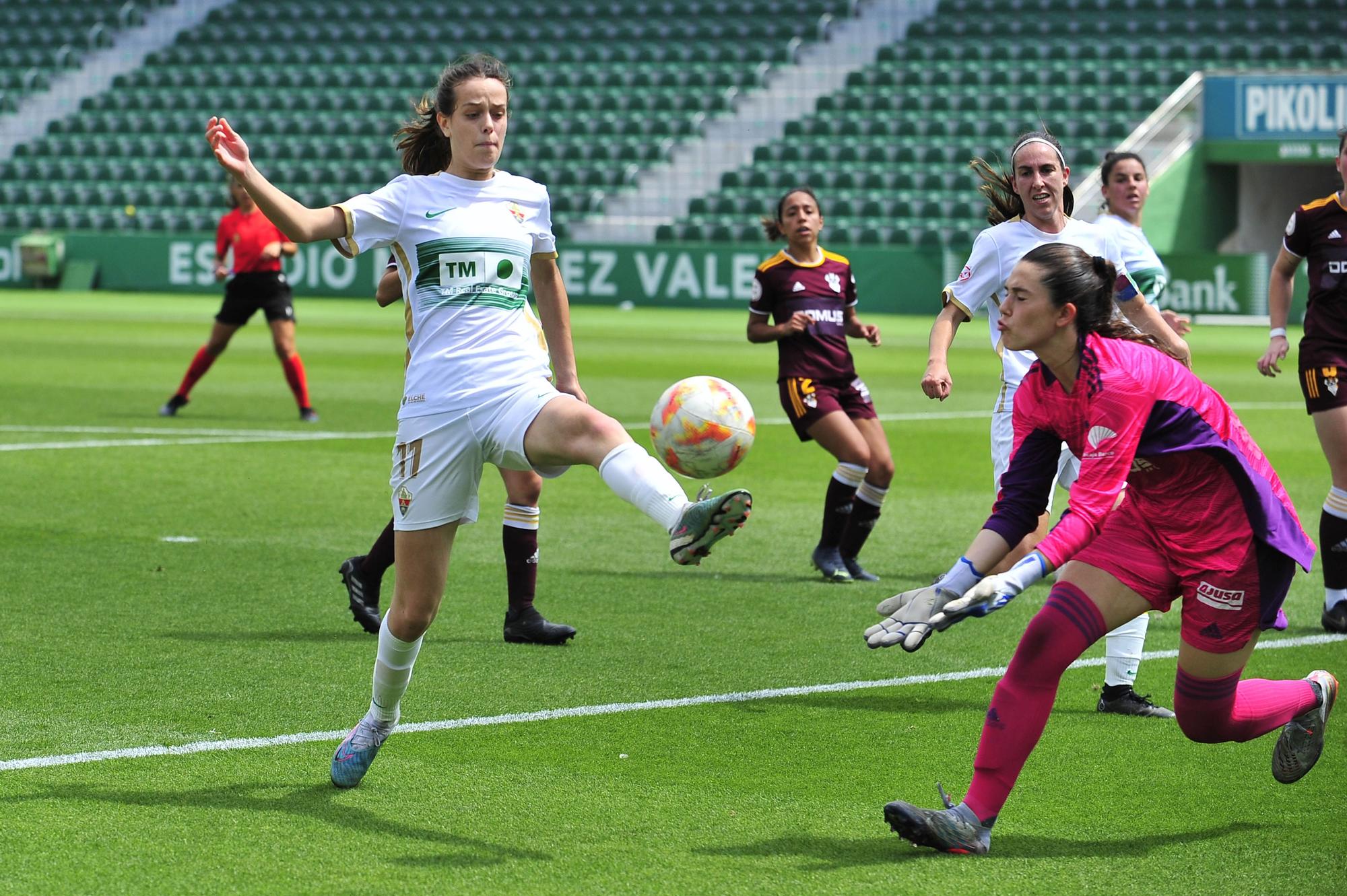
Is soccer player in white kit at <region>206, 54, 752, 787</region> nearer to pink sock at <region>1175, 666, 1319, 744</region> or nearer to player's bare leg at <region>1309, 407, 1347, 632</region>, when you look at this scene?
pink sock at <region>1175, 666, 1319, 744</region>

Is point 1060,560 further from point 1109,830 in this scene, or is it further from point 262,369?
point 262,369

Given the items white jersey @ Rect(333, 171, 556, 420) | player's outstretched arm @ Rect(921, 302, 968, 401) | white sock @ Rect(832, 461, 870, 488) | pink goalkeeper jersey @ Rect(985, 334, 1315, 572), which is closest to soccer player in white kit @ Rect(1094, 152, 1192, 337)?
player's outstretched arm @ Rect(921, 302, 968, 401)

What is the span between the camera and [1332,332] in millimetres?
8258

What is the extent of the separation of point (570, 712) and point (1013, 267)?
2254mm

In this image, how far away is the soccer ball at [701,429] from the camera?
5.29 m

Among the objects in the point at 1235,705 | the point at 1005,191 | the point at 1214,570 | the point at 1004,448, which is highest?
the point at 1005,191

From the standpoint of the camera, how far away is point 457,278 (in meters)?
5.35

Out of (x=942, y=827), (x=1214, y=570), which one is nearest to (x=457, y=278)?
A: (x=942, y=827)

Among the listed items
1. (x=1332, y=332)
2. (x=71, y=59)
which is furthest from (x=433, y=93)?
(x=71, y=59)

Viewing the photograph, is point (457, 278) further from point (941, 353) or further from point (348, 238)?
point (941, 353)

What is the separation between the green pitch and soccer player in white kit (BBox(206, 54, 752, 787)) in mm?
639

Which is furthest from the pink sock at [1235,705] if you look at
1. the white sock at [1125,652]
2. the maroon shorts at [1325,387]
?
the maroon shorts at [1325,387]

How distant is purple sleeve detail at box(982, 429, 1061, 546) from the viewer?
4.61m

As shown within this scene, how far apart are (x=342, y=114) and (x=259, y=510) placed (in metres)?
31.4
